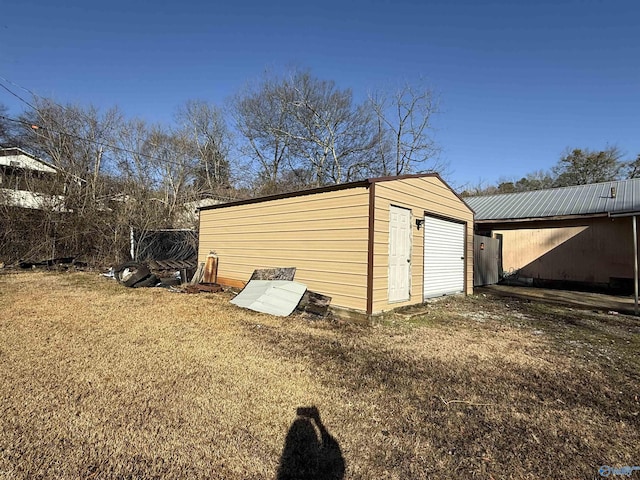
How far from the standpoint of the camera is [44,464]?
1.85 m

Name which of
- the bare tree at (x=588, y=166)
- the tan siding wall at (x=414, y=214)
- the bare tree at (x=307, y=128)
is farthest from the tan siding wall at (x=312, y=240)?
the bare tree at (x=588, y=166)

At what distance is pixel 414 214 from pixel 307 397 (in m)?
4.98

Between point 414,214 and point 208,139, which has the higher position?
point 208,139

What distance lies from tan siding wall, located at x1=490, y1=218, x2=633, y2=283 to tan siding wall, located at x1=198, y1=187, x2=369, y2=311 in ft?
31.5

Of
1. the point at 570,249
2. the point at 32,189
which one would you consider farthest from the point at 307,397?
the point at 32,189

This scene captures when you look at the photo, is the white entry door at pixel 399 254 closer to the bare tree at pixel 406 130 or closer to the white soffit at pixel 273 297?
the white soffit at pixel 273 297

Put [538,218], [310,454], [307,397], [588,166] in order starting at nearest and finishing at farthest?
1. [310,454]
2. [307,397]
3. [538,218]
4. [588,166]

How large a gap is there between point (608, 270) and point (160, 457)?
13.6m

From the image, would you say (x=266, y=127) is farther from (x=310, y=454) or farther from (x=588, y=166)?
(x=588, y=166)

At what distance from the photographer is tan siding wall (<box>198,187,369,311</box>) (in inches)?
229

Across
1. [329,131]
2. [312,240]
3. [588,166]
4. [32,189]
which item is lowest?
[312,240]

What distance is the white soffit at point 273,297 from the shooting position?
608 centimetres

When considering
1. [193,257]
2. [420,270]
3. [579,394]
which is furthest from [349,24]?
[579,394]

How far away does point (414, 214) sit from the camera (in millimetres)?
6863
